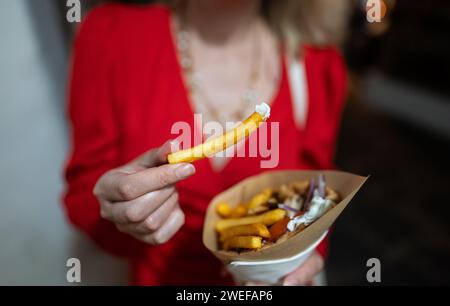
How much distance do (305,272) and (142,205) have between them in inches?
11.9

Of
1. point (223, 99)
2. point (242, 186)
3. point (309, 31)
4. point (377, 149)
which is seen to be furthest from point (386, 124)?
point (242, 186)

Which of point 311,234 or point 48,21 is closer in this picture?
point 311,234

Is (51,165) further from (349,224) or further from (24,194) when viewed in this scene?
(349,224)

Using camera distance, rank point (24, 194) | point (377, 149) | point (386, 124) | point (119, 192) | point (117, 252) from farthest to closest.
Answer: point (386, 124)
point (377, 149)
point (24, 194)
point (117, 252)
point (119, 192)

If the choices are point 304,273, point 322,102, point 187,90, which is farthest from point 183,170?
point 322,102

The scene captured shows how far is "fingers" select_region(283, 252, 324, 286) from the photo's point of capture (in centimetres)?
58

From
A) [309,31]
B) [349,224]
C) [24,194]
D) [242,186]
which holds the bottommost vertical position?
[349,224]

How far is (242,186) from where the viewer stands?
2.10 feet

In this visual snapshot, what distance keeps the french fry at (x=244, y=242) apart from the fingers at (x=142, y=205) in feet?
0.38

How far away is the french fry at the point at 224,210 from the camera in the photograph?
2.01 feet

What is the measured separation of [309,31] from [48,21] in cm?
69

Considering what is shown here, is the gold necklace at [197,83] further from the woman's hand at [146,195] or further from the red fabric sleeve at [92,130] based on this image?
the woman's hand at [146,195]

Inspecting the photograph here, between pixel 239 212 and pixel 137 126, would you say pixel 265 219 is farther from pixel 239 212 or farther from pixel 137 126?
pixel 137 126

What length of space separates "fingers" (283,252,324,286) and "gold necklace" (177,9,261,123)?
0.36 m
